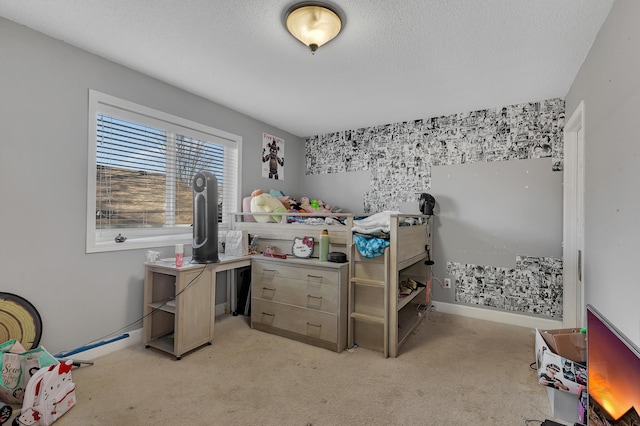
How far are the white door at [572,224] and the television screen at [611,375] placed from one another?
7.09 ft

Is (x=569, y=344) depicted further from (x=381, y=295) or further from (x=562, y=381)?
A: (x=381, y=295)

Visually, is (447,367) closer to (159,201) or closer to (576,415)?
(576,415)

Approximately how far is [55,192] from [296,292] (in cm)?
192

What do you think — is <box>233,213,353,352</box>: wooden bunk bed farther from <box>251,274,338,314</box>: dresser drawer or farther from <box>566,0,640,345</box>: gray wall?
<box>566,0,640,345</box>: gray wall

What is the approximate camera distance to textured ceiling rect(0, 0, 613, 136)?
1748 mm

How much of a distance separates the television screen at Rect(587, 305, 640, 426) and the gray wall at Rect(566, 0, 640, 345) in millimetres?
508

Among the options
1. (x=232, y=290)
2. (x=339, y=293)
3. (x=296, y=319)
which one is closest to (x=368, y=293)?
(x=339, y=293)

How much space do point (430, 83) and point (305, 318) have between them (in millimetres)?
2318

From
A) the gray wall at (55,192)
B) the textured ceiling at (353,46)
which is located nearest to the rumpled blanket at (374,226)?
the textured ceiling at (353,46)

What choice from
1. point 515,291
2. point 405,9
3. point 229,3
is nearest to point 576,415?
point 515,291

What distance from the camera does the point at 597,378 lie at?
1.02 metres

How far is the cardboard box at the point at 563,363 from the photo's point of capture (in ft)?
5.38

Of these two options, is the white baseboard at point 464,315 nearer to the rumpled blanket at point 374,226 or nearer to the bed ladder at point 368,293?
the bed ladder at point 368,293

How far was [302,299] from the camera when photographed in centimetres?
267
